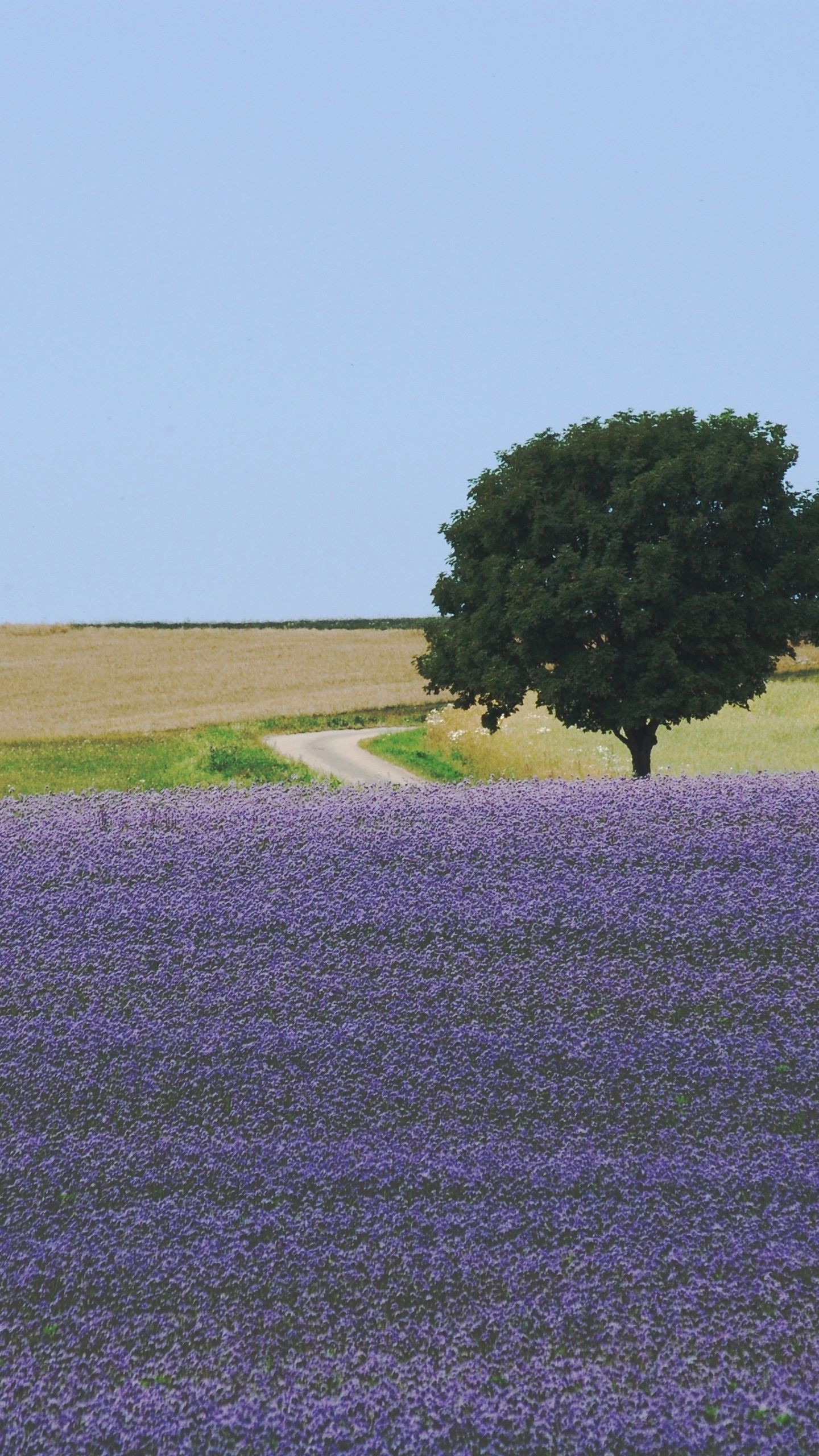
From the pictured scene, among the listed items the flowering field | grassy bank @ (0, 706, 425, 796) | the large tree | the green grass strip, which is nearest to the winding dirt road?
the green grass strip

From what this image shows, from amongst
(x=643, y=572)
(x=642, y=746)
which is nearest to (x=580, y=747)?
(x=642, y=746)

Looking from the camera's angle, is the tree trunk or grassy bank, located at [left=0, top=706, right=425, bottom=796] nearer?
the tree trunk

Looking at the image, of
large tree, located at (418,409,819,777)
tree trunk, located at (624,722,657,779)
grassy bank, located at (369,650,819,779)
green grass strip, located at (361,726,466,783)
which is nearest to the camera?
large tree, located at (418,409,819,777)

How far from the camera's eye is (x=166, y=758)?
31.5 m

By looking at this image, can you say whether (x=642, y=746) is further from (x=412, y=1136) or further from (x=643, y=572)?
(x=412, y=1136)

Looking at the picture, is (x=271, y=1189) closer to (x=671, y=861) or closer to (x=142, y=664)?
(x=671, y=861)

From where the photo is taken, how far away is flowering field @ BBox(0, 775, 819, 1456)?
18.4ft

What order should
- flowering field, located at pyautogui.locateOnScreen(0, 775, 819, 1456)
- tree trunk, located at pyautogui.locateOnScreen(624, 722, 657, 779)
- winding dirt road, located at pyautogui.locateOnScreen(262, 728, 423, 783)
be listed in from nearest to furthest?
1. flowering field, located at pyautogui.locateOnScreen(0, 775, 819, 1456)
2. tree trunk, located at pyautogui.locateOnScreen(624, 722, 657, 779)
3. winding dirt road, located at pyautogui.locateOnScreen(262, 728, 423, 783)

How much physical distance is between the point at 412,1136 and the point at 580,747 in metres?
23.1

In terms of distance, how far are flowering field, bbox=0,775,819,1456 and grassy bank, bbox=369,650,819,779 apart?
52.0ft

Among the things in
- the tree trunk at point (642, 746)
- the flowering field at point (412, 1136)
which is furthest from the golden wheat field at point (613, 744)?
the flowering field at point (412, 1136)

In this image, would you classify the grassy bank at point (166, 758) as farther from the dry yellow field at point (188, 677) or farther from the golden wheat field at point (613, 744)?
the golden wheat field at point (613, 744)

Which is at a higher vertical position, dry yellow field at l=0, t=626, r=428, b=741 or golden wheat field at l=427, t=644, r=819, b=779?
dry yellow field at l=0, t=626, r=428, b=741

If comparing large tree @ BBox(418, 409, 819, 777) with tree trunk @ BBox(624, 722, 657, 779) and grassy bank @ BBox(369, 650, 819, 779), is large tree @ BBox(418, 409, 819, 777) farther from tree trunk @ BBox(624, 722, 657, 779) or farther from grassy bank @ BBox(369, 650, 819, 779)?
grassy bank @ BBox(369, 650, 819, 779)
